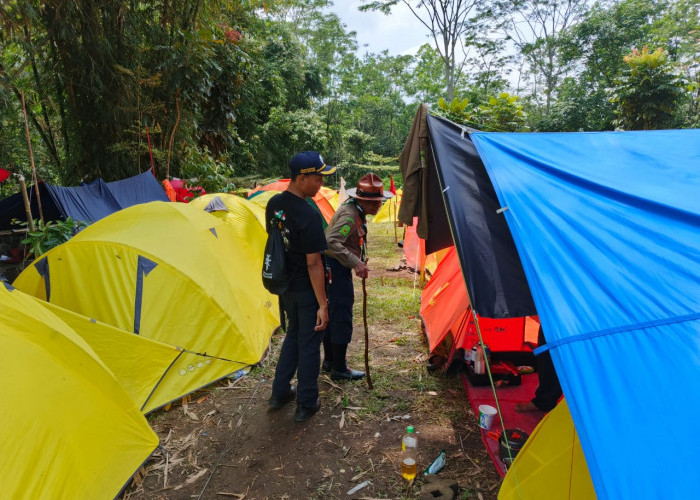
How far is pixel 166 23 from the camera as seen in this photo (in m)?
8.06

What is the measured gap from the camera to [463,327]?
3.54 m

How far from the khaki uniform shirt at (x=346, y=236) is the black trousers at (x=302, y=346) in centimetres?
48

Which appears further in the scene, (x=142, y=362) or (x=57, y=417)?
(x=142, y=362)

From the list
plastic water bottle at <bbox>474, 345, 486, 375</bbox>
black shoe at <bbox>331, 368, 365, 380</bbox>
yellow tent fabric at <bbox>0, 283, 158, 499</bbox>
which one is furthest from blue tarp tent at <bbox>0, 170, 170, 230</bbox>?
plastic water bottle at <bbox>474, 345, 486, 375</bbox>

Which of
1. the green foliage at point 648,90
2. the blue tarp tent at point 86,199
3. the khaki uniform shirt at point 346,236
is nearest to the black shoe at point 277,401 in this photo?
the khaki uniform shirt at point 346,236

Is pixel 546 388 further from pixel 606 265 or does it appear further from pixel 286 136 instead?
pixel 286 136

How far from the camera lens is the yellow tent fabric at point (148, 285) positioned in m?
3.32

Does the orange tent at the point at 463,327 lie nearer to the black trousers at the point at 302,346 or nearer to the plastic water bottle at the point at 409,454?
the plastic water bottle at the point at 409,454

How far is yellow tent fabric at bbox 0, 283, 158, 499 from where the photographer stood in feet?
5.94

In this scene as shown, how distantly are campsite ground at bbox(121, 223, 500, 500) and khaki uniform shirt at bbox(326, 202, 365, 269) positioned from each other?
3.87ft

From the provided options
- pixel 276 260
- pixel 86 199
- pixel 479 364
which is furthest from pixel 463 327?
pixel 86 199

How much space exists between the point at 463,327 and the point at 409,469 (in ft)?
4.77

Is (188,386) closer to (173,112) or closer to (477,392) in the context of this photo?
(477,392)

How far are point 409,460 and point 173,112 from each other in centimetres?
879
